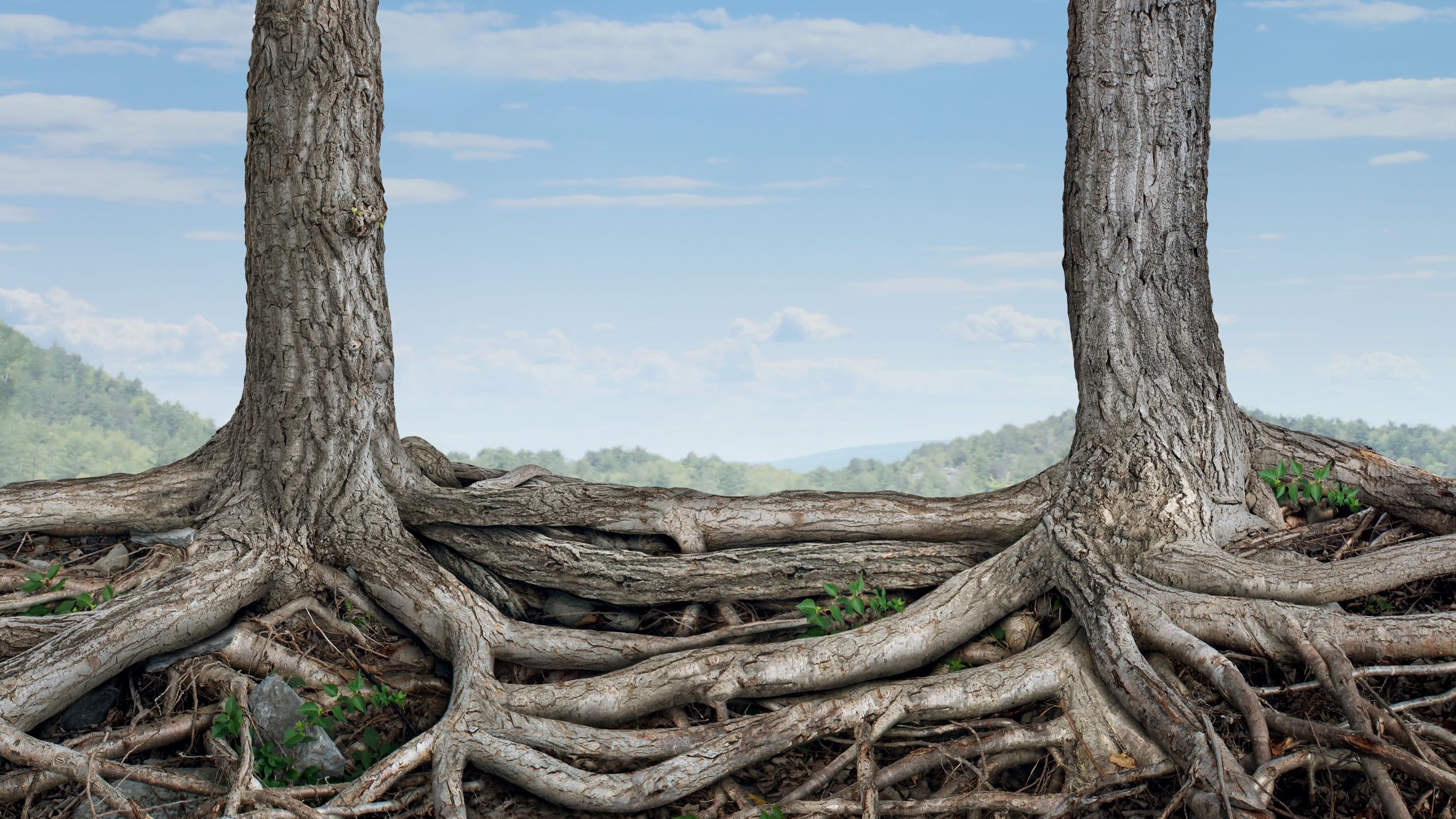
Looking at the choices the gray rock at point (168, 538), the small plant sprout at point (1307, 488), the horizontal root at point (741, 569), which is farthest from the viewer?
the gray rock at point (168, 538)

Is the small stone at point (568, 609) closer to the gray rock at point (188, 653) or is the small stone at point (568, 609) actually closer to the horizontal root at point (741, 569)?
the horizontal root at point (741, 569)

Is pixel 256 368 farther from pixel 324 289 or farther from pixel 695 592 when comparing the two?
pixel 695 592

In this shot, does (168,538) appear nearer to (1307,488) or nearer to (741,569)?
(741,569)

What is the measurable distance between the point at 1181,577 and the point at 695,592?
7.59 feet

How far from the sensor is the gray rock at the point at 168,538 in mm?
5680

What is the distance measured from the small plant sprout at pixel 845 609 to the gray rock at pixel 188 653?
284cm

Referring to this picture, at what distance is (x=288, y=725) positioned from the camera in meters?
4.72

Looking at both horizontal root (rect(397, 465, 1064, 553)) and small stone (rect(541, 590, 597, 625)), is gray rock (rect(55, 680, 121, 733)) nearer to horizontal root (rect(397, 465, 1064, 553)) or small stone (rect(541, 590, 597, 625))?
horizontal root (rect(397, 465, 1064, 553))

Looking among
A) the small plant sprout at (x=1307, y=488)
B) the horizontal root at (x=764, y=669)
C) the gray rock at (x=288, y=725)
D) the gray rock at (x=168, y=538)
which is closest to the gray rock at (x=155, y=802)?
the gray rock at (x=288, y=725)

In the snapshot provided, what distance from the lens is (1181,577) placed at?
4613mm

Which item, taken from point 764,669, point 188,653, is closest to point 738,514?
point 764,669

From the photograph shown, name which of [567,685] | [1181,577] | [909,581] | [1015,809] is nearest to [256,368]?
[567,685]

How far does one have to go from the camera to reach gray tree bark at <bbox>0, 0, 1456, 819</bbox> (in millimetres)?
4250

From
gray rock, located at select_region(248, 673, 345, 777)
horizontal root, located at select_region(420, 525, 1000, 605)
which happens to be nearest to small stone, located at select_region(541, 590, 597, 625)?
horizontal root, located at select_region(420, 525, 1000, 605)
